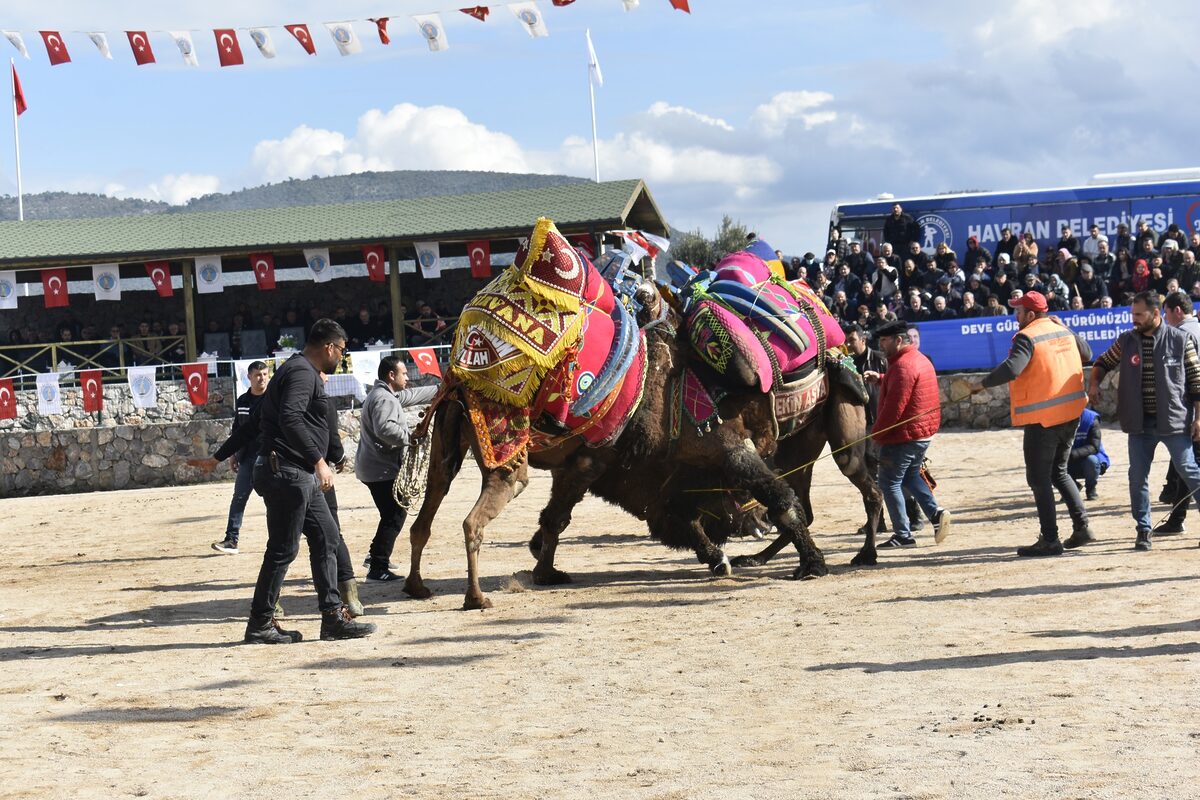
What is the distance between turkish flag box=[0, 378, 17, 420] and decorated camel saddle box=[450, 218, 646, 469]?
53.1 feet

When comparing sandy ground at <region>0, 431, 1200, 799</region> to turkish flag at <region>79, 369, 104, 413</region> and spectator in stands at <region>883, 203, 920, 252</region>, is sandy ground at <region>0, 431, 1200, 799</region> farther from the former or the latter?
spectator in stands at <region>883, 203, 920, 252</region>

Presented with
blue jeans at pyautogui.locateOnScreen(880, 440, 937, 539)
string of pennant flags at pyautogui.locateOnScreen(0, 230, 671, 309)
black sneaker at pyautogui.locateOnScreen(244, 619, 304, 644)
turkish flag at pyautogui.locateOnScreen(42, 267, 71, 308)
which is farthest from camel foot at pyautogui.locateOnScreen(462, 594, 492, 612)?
turkish flag at pyautogui.locateOnScreen(42, 267, 71, 308)

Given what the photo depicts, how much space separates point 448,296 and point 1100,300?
44.9ft

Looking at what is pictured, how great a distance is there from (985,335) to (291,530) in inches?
623

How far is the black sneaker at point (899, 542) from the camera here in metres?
10.8

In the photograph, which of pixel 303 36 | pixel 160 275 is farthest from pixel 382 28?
pixel 160 275

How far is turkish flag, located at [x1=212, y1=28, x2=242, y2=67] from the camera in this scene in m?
20.0

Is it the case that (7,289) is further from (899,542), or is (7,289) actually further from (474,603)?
(899,542)

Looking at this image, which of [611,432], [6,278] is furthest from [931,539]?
[6,278]

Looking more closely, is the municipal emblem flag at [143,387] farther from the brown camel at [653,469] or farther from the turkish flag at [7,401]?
the brown camel at [653,469]

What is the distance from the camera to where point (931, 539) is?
11164mm

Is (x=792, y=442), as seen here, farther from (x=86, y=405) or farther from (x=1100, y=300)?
(x=86, y=405)

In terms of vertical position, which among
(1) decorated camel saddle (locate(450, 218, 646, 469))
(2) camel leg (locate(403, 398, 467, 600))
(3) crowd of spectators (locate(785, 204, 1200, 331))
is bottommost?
(2) camel leg (locate(403, 398, 467, 600))

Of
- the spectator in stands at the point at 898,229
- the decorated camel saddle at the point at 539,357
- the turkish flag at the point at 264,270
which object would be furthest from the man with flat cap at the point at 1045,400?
the turkish flag at the point at 264,270
